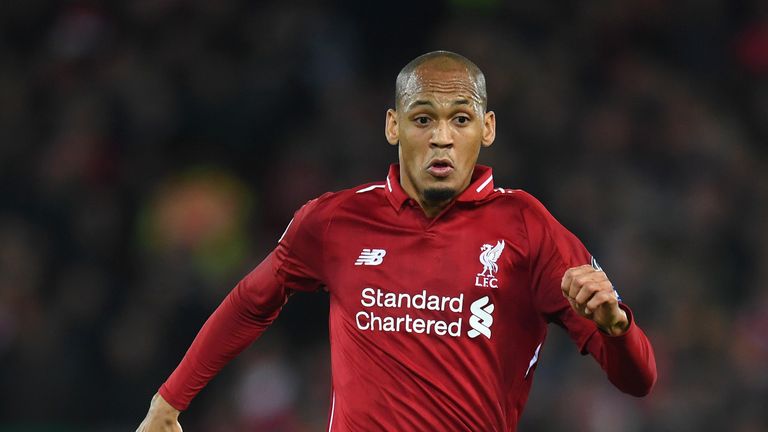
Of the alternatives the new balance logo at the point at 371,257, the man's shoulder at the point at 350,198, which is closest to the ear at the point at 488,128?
the man's shoulder at the point at 350,198

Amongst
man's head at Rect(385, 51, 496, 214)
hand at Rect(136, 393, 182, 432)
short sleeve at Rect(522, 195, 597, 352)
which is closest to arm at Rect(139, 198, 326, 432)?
hand at Rect(136, 393, 182, 432)

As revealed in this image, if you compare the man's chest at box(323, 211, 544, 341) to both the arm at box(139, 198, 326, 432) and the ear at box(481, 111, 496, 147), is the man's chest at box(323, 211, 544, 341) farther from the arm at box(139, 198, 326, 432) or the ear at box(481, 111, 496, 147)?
the ear at box(481, 111, 496, 147)

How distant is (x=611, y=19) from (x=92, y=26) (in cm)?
431

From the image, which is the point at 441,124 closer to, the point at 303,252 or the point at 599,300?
the point at 303,252

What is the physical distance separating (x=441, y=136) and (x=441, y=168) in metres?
0.11

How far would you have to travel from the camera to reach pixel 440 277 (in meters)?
4.32

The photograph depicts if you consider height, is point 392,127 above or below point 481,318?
above

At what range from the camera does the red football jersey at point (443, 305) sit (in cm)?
427

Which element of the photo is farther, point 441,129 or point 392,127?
point 392,127

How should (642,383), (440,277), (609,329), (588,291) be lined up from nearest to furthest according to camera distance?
(588,291) < (609,329) < (642,383) < (440,277)

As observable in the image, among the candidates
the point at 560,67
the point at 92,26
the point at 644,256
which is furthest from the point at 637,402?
the point at 92,26

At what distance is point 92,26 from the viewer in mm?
11602

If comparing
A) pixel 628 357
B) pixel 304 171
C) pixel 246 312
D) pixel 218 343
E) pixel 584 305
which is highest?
pixel 584 305

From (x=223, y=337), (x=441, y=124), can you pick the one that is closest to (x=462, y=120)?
(x=441, y=124)
